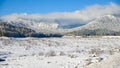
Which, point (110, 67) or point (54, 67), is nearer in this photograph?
point (110, 67)

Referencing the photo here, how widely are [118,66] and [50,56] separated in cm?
1362

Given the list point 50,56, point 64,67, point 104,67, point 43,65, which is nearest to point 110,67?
point 104,67

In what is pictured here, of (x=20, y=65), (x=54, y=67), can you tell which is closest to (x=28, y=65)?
(x=20, y=65)

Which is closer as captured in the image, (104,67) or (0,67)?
(104,67)

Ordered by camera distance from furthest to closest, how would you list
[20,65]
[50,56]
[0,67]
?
[50,56], [20,65], [0,67]

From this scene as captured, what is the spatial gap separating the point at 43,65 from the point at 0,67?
323 cm

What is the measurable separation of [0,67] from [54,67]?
3.63 metres

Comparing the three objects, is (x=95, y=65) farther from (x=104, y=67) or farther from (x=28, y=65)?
(x=28, y=65)

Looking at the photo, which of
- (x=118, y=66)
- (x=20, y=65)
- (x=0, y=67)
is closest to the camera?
(x=118, y=66)

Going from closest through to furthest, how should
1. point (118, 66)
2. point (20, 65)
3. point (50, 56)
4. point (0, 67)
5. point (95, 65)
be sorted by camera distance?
point (118, 66) → point (95, 65) → point (0, 67) → point (20, 65) → point (50, 56)

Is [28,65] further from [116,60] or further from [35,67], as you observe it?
[116,60]

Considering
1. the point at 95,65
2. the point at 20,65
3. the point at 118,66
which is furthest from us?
the point at 20,65

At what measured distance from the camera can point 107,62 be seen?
607 inches

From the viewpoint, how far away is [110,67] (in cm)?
1477
